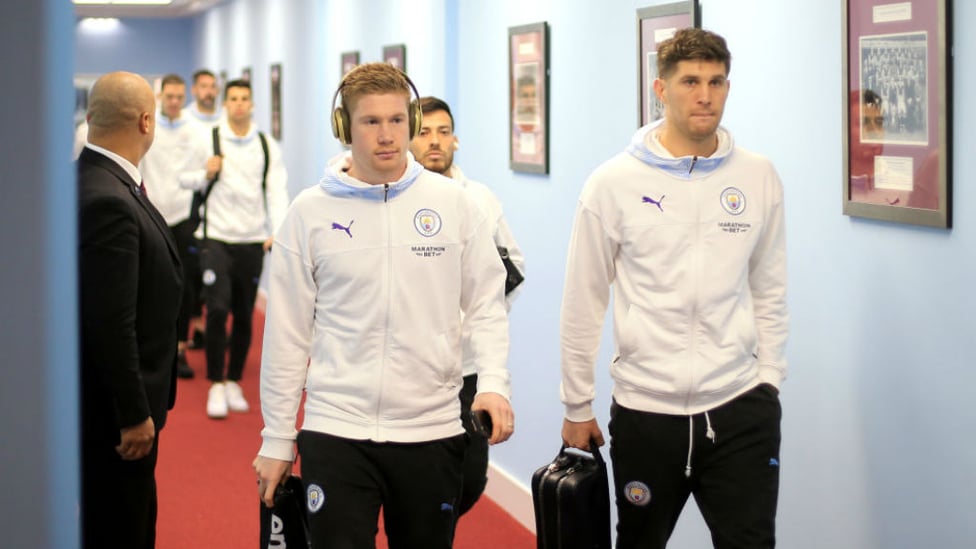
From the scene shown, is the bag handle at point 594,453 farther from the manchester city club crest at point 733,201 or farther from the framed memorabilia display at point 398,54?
the framed memorabilia display at point 398,54

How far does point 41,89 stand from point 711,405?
1980 millimetres

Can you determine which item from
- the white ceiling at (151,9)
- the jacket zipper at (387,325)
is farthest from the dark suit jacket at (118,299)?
the white ceiling at (151,9)

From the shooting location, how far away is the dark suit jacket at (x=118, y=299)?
299cm

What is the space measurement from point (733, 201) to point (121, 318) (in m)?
1.47

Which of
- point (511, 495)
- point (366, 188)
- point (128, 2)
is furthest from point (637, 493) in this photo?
point (128, 2)

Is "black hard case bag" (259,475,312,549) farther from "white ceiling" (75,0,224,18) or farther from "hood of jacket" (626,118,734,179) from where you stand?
"white ceiling" (75,0,224,18)

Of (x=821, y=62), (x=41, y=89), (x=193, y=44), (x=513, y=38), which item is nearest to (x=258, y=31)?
(x=193, y=44)

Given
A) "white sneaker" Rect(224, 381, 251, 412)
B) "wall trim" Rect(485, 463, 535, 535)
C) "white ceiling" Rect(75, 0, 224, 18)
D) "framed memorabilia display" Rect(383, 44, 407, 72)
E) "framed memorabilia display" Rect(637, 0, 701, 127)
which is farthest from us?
"white ceiling" Rect(75, 0, 224, 18)

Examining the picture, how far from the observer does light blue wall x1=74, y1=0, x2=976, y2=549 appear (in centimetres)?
292

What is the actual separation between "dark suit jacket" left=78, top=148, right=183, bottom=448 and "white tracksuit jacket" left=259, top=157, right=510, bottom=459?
37 centimetres

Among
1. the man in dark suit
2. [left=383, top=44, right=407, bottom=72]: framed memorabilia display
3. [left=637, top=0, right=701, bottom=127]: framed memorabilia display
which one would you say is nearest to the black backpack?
[left=383, top=44, right=407, bottom=72]: framed memorabilia display

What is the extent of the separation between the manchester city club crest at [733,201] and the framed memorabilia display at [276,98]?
31.5ft

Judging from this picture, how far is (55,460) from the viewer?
142 cm

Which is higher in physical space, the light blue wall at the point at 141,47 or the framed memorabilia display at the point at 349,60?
the light blue wall at the point at 141,47
